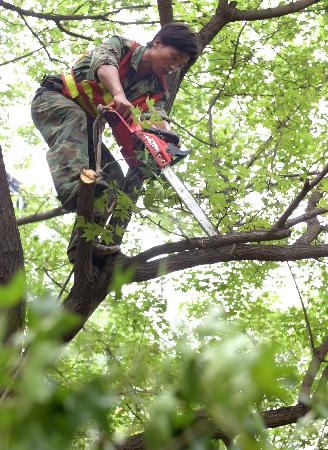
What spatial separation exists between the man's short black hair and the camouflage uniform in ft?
0.59

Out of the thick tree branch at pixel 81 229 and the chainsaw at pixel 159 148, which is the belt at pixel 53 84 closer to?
the chainsaw at pixel 159 148

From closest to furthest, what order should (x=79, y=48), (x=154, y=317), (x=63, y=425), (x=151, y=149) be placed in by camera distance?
1. (x=63, y=425)
2. (x=151, y=149)
3. (x=154, y=317)
4. (x=79, y=48)

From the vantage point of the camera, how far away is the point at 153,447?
629 mm

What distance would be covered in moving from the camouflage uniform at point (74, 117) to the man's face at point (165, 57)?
10 centimetres

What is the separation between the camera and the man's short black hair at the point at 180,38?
11.8 feet

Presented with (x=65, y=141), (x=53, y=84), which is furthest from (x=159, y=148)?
(x=53, y=84)

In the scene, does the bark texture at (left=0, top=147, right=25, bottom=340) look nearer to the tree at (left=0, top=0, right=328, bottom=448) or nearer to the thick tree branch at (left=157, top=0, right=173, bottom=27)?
the tree at (left=0, top=0, right=328, bottom=448)

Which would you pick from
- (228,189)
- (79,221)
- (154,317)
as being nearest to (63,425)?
(79,221)

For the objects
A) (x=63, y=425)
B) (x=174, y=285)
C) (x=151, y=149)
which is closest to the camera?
(x=63, y=425)

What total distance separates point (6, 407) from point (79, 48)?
21.4 ft

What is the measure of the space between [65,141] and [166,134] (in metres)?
0.53

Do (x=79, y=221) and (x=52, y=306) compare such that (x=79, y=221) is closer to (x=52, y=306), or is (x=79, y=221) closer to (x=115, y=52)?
(x=115, y=52)

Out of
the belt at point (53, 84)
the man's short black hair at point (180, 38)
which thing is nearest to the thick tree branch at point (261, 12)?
the man's short black hair at point (180, 38)

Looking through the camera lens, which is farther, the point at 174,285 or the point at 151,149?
the point at 174,285
